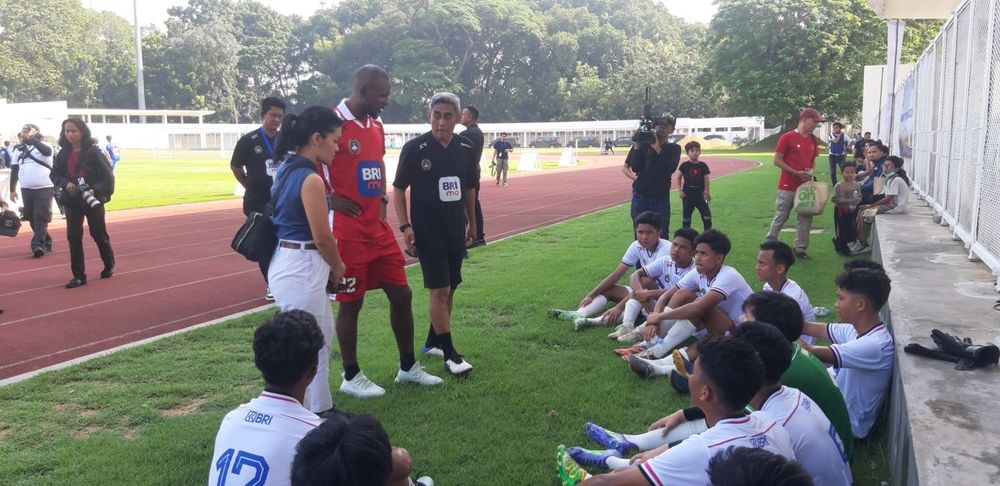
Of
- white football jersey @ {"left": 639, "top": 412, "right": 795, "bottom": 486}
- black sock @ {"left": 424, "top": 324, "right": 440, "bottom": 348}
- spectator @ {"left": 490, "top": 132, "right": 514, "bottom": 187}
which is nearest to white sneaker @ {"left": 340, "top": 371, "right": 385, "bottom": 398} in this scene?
black sock @ {"left": 424, "top": 324, "right": 440, "bottom": 348}

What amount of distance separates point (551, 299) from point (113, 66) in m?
88.0

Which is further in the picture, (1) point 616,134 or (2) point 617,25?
(2) point 617,25

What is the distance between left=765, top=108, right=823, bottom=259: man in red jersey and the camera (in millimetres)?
8938

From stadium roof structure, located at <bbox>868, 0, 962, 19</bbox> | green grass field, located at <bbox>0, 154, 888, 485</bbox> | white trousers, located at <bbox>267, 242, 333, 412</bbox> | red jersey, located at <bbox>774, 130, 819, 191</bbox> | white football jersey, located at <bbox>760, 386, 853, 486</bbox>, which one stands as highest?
stadium roof structure, located at <bbox>868, 0, 962, 19</bbox>

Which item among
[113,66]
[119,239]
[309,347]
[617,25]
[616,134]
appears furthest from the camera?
[617,25]

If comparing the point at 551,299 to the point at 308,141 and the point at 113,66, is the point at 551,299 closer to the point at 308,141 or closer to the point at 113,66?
the point at 308,141

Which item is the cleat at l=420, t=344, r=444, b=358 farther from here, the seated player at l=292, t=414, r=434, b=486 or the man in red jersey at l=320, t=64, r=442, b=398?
the seated player at l=292, t=414, r=434, b=486

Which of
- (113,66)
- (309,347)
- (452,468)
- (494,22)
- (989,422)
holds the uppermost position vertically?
(494,22)

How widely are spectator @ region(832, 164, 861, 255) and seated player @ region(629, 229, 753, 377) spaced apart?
5.21 metres

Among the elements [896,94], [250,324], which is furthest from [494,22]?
[250,324]

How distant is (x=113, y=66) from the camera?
8112 centimetres

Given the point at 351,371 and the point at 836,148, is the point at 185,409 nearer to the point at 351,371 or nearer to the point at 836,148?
the point at 351,371

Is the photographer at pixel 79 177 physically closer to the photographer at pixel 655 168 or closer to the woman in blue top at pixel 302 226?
the woman in blue top at pixel 302 226

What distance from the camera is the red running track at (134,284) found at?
248 inches
